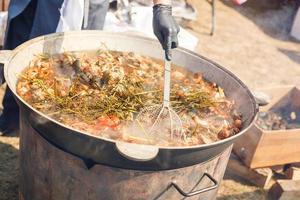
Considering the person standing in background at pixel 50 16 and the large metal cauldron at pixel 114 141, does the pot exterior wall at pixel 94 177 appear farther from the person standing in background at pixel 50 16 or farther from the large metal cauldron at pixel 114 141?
the person standing in background at pixel 50 16

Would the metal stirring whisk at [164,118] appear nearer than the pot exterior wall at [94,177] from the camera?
No

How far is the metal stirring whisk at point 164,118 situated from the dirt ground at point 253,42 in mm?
3878

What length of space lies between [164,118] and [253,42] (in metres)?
5.77

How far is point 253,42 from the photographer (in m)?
8.22

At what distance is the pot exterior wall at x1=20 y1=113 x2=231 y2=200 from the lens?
258cm

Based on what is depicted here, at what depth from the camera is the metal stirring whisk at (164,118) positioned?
2826 mm

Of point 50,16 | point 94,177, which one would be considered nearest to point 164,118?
point 94,177

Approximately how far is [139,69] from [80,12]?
2.63ft

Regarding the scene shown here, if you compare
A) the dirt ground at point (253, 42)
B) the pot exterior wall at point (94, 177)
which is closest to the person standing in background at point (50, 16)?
the pot exterior wall at point (94, 177)

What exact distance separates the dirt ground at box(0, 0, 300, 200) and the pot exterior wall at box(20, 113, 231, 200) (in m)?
4.07

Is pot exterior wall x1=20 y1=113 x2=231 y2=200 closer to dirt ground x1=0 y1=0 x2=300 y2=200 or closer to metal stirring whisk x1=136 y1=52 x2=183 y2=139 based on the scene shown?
metal stirring whisk x1=136 y1=52 x2=183 y2=139

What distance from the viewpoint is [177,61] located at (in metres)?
3.62

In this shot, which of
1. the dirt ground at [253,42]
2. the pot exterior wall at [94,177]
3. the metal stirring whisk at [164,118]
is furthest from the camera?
the dirt ground at [253,42]

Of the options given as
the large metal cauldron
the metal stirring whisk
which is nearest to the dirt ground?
the large metal cauldron
